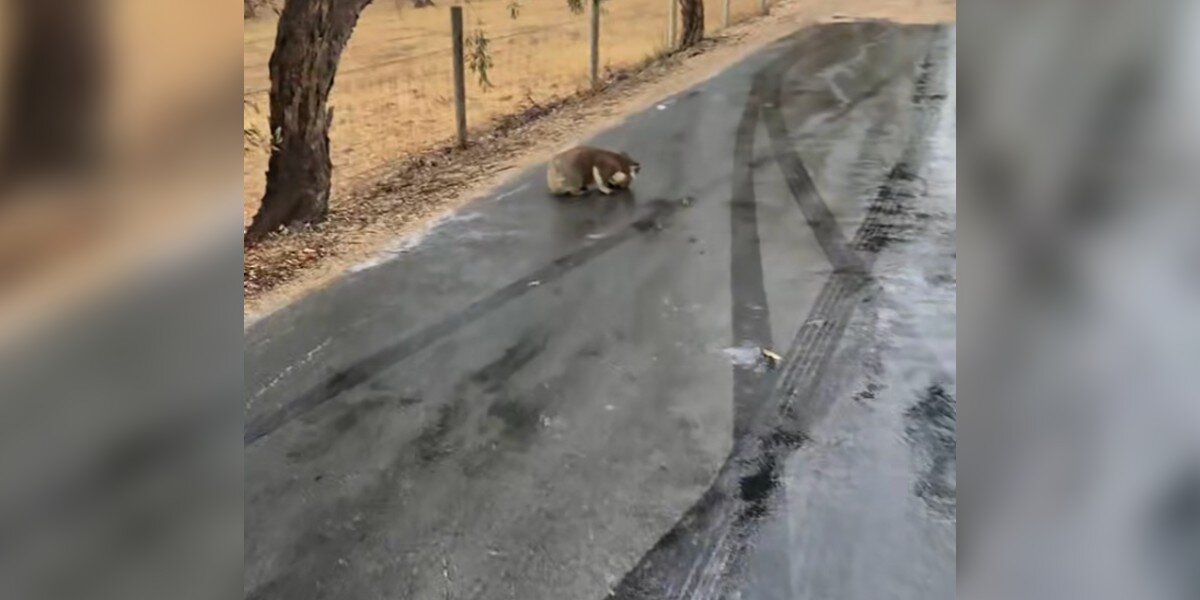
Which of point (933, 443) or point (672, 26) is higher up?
point (672, 26)

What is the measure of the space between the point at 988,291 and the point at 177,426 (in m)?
0.39

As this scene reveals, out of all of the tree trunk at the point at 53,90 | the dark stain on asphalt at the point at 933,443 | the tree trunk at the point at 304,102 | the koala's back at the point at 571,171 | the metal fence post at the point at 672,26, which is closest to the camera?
the tree trunk at the point at 53,90

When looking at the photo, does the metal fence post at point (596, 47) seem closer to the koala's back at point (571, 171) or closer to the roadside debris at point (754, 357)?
the koala's back at point (571, 171)

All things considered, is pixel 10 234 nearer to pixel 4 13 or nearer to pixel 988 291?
pixel 4 13

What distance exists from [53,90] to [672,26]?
3473 millimetres

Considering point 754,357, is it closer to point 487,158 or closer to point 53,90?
point 487,158

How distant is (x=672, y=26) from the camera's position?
3686 millimetres

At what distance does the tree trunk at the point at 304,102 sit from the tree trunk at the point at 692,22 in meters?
1.74

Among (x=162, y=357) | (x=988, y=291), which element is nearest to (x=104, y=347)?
(x=162, y=357)

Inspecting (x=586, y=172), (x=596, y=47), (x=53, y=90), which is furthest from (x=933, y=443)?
(x=596, y=47)

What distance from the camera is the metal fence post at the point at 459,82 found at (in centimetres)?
263

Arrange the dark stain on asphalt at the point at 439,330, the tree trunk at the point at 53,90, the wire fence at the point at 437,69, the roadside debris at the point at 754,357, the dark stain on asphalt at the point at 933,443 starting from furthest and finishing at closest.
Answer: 1. the wire fence at the point at 437,69
2. the roadside debris at the point at 754,357
3. the dark stain on asphalt at the point at 439,330
4. the dark stain on asphalt at the point at 933,443
5. the tree trunk at the point at 53,90

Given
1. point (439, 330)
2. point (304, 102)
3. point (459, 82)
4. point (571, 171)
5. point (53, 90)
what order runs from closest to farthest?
point (53, 90) → point (439, 330) → point (304, 102) → point (571, 171) → point (459, 82)

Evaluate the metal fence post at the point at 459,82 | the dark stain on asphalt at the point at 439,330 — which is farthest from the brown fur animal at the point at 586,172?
the metal fence post at the point at 459,82
